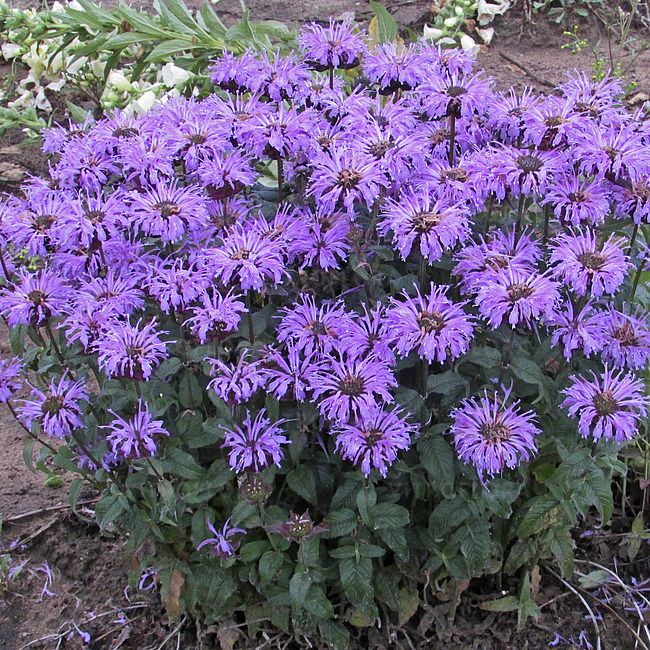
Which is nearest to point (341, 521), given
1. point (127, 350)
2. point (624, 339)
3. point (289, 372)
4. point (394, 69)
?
point (289, 372)

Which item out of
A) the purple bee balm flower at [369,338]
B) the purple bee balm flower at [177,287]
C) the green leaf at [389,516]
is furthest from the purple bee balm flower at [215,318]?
the green leaf at [389,516]

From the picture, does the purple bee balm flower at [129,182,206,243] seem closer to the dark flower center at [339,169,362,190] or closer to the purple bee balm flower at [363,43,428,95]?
the dark flower center at [339,169,362,190]

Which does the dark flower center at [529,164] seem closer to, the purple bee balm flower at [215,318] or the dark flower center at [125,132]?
the purple bee balm flower at [215,318]

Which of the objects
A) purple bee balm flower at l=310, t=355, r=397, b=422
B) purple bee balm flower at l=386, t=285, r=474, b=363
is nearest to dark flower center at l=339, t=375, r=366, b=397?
purple bee balm flower at l=310, t=355, r=397, b=422

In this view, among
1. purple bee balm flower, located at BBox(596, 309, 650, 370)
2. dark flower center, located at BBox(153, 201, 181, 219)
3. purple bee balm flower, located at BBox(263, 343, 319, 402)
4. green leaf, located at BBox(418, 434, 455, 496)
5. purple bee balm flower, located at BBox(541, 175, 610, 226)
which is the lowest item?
green leaf, located at BBox(418, 434, 455, 496)

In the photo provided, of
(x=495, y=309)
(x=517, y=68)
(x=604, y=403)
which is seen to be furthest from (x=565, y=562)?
(x=517, y=68)
